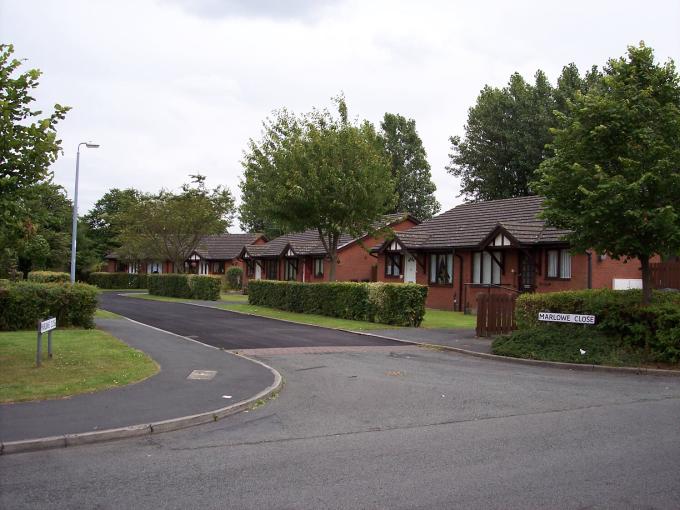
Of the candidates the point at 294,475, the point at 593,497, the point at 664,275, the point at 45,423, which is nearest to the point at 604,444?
the point at 593,497

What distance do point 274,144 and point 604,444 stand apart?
24.8m

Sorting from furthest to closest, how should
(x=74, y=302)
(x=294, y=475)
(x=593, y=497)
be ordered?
(x=74, y=302)
(x=294, y=475)
(x=593, y=497)

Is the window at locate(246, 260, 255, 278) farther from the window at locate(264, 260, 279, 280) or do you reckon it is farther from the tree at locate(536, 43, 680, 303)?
the tree at locate(536, 43, 680, 303)

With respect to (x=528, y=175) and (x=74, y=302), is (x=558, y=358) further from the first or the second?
(x=528, y=175)

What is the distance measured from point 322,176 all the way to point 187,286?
17.1 meters

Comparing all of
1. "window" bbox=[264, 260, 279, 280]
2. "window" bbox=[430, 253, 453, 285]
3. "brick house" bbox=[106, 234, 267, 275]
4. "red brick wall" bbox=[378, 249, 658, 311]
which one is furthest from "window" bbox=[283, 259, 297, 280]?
"window" bbox=[430, 253, 453, 285]

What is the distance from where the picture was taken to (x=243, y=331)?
67.6 ft

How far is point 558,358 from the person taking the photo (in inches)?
561

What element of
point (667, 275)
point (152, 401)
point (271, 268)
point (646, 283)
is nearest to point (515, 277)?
point (667, 275)

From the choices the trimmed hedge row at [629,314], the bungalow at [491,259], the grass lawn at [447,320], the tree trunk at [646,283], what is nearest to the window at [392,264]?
the bungalow at [491,259]

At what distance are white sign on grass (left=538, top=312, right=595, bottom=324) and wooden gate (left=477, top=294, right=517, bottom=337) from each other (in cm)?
293

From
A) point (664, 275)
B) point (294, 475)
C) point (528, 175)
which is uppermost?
point (528, 175)

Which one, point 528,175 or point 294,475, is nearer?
point 294,475

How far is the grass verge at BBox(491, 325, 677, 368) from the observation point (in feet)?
45.2
